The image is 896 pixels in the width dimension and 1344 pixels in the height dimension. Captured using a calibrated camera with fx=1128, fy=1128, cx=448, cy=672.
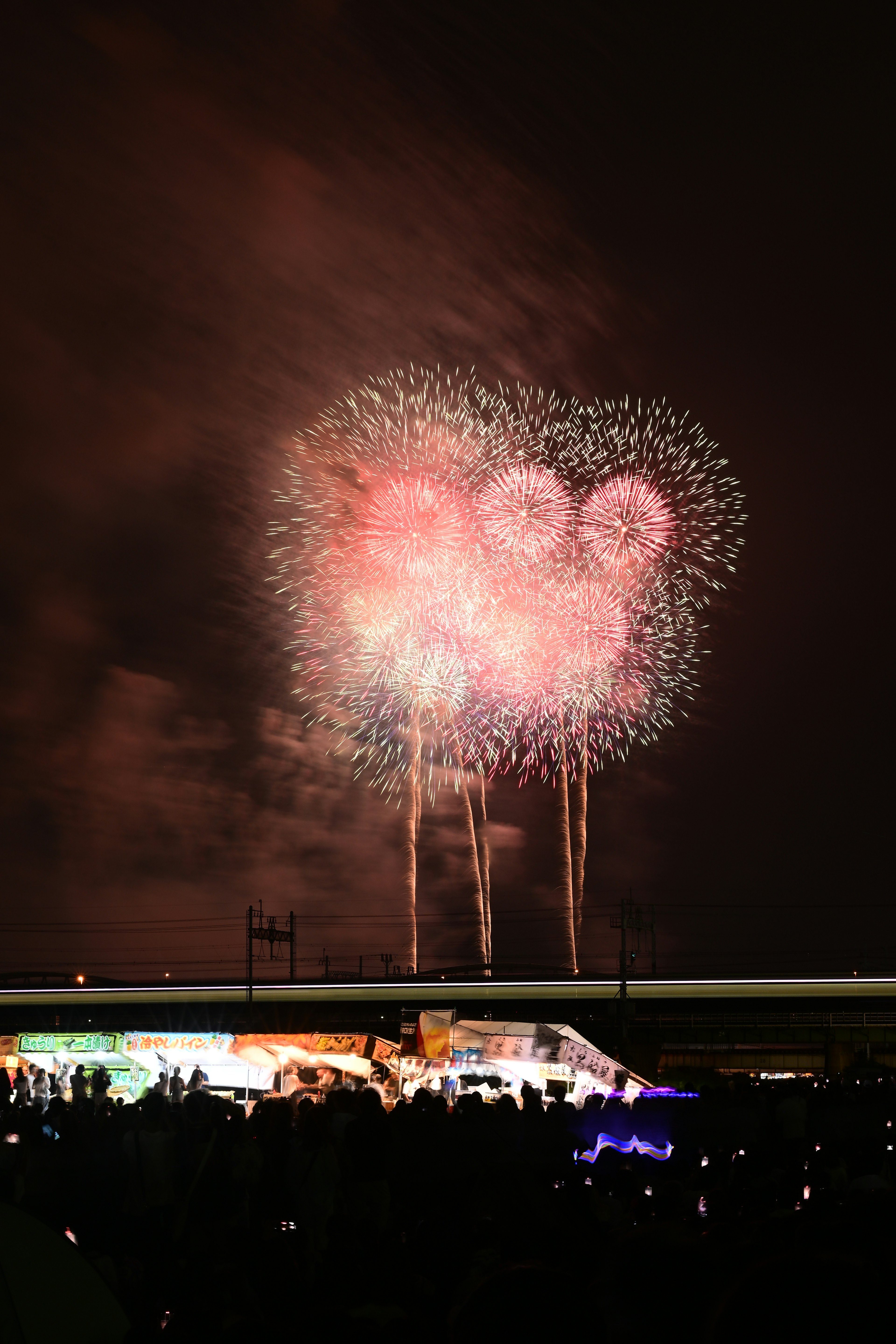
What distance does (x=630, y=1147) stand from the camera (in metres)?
13.2

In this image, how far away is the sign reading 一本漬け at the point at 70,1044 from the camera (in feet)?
80.5

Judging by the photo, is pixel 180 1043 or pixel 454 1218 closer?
pixel 454 1218

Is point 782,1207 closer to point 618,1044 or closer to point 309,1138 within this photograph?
point 309,1138

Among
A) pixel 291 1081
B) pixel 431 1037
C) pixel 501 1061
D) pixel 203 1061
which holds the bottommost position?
pixel 291 1081

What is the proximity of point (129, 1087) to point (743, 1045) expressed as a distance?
2133 inches

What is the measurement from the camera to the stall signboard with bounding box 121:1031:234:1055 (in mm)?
24125

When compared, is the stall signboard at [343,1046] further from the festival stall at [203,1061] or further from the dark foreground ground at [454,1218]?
the dark foreground ground at [454,1218]

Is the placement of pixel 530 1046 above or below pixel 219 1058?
above

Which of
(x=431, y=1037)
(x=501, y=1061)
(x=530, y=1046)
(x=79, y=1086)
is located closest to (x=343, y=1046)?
(x=431, y=1037)

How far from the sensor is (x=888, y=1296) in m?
2.35

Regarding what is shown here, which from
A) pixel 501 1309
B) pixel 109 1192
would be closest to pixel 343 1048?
pixel 109 1192

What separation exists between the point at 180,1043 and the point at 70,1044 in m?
2.55

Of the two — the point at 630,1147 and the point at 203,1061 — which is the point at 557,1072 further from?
the point at 630,1147

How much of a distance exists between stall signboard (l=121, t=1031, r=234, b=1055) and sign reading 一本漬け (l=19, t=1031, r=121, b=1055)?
0.95 ft
